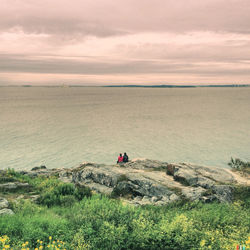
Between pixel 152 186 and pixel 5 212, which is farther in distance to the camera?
pixel 152 186

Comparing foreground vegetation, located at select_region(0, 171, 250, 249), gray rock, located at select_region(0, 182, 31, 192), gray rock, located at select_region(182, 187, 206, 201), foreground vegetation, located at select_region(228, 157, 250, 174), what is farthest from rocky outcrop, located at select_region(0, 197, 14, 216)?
foreground vegetation, located at select_region(228, 157, 250, 174)

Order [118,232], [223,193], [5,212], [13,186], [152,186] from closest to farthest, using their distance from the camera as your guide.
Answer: [118,232]
[5,212]
[13,186]
[223,193]
[152,186]

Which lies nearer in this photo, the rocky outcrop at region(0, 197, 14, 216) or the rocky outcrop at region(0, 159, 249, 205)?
the rocky outcrop at region(0, 197, 14, 216)

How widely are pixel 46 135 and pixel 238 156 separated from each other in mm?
41443

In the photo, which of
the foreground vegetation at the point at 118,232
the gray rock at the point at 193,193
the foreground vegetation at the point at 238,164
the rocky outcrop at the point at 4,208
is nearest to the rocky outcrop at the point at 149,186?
the gray rock at the point at 193,193

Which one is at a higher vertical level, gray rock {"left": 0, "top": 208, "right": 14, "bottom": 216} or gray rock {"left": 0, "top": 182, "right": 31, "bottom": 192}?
gray rock {"left": 0, "top": 208, "right": 14, "bottom": 216}

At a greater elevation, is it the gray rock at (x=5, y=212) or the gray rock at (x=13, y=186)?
the gray rock at (x=5, y=212)

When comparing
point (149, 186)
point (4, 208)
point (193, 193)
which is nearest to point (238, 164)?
point (193, 193)

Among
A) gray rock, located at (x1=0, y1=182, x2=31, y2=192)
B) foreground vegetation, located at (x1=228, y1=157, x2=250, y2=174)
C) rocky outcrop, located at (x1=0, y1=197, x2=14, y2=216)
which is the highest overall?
rocky outcrop, located at (x1=0, y1=197, x2=14, y2=216)

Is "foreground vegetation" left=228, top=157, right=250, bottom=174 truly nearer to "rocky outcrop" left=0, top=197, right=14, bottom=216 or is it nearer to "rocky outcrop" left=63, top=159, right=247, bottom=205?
"rocky outcrop" left=63, top=159, right=247, bottom=205

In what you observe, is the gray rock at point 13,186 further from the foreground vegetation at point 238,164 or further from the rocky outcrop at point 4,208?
the foreground vegetation at point 238,164

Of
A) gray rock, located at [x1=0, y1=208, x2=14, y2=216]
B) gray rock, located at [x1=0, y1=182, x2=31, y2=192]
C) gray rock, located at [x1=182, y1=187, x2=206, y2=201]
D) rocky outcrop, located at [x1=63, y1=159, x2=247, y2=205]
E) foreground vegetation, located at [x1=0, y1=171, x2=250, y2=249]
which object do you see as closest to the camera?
foreground vegetation, located at [x1=0, y1=171, x2=250, y2=249]

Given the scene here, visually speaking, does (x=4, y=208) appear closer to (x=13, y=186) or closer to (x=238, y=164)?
(x=13, y=186)

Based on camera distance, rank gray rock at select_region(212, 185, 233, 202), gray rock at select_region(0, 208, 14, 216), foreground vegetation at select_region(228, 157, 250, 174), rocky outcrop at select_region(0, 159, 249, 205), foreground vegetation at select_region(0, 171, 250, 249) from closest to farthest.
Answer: foreground vegetation at select_region(0, 171, 250, 249) < gray rock at select_region(0, 208, 14, 216) < rocky outcrop at select_region(0, 159, 249, 205) < gray rock at select_region(212, 185, 233, 202) < foreground vegetation at select_region(228, 157, 250, 174)
